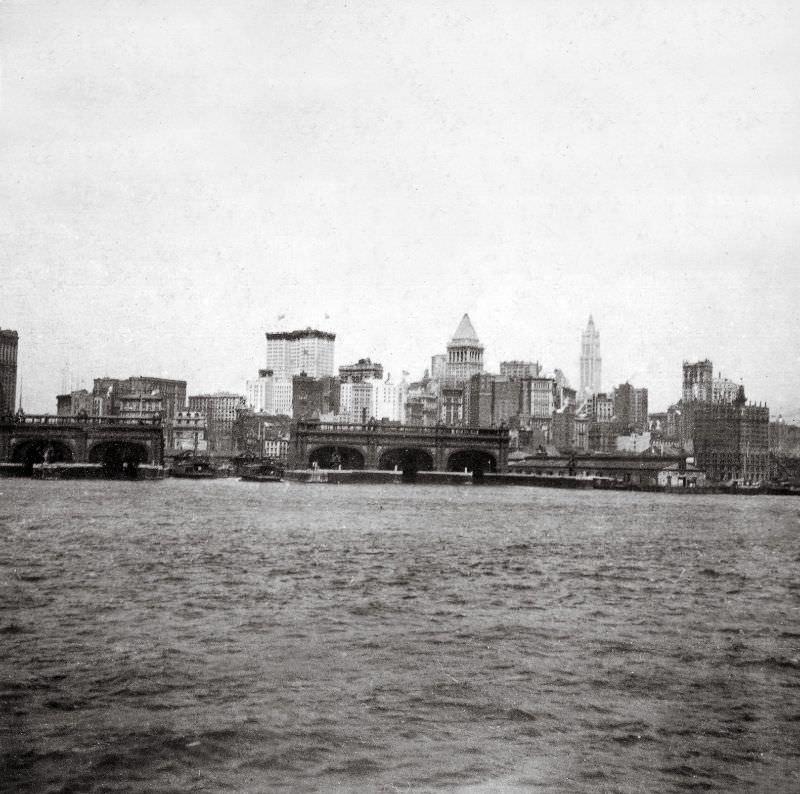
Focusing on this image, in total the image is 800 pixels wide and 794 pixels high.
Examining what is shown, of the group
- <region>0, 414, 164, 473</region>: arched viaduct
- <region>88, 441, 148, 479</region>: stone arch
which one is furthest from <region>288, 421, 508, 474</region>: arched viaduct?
<region>88, 441, 148, 479</region>: stone arch

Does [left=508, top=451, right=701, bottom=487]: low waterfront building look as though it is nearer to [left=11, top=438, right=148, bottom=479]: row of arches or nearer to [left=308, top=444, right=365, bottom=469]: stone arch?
[left=308, top=444, right=365, bottom=469]: stone arch

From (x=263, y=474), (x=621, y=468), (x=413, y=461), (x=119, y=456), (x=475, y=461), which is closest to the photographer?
(x=263, y=474)

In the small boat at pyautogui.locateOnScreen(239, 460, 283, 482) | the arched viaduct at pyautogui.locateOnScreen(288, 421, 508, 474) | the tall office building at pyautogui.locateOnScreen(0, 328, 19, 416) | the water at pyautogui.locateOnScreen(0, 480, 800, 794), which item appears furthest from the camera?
the arched viaduct at pyautogui.locateOnScreen(288, 421, 508, 474)

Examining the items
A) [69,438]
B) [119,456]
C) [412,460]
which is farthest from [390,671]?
[119,456]

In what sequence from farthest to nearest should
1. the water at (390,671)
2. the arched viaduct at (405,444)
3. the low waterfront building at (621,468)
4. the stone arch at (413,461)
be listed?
the low waterfront building at (621,468), the stone arch at (413,461), the arched viaduct at (405,444), the water at (390,671)

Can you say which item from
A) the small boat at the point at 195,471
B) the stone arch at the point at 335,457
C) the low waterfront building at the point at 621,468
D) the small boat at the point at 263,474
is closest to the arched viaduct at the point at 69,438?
the small boat at the point at 195,471

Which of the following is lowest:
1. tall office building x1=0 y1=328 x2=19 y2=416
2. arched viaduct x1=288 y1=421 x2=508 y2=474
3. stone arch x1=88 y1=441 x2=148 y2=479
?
stone arch x1=88 y1=441 x2=148 y2=479

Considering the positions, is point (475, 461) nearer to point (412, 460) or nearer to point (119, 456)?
point (412, 460)

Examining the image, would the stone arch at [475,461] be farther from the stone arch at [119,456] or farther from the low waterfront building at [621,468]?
the stone arch at [119,456]
